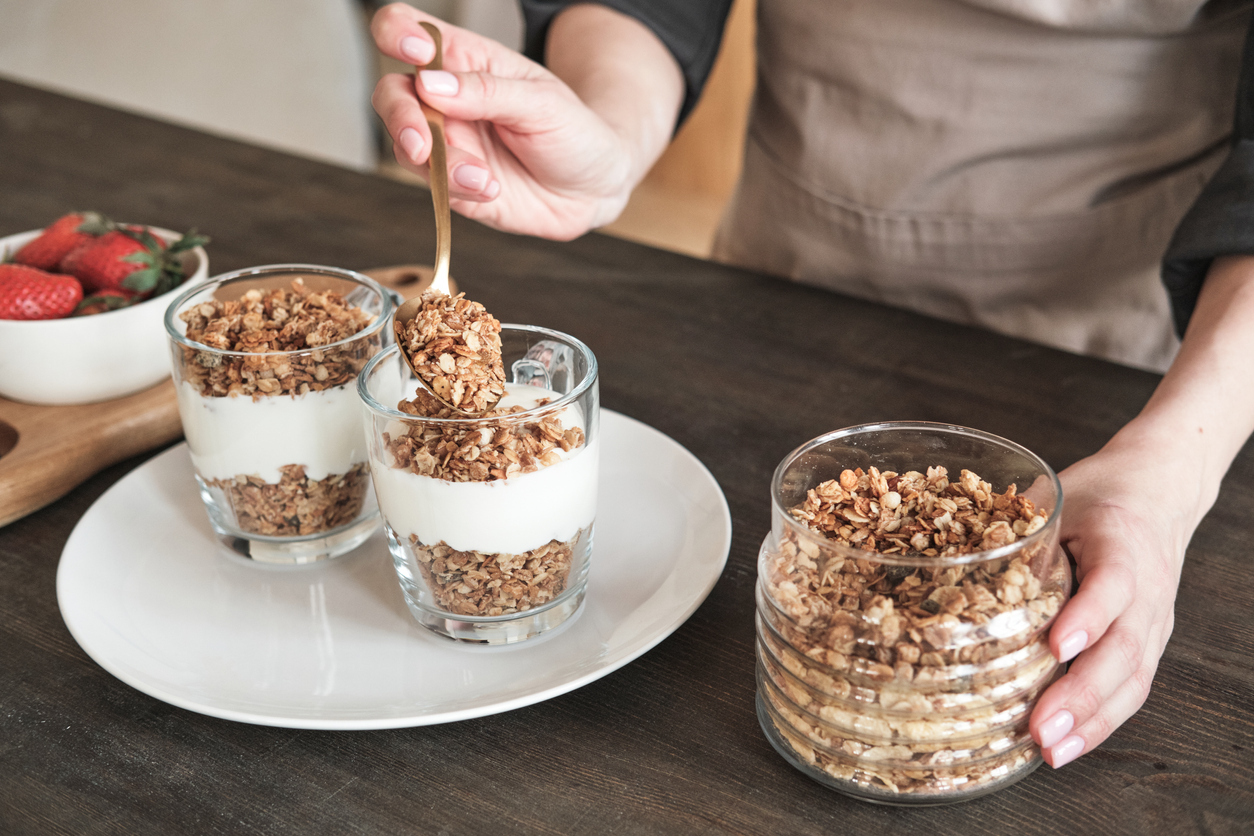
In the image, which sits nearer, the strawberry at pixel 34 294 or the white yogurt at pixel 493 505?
the white yogurt at pixel 493 505

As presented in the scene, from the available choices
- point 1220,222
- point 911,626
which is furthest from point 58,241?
point 1220,222

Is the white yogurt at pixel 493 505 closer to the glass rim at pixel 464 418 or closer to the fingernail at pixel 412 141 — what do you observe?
the glass rim at pixel 464 418

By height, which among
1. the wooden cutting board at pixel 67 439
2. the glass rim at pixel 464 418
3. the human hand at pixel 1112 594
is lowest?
the wooden cutting board at pixel 67 439

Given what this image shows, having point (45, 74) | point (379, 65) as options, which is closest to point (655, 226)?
point (379, 65)

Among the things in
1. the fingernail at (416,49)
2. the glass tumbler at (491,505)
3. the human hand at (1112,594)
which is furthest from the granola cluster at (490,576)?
the fingernail at (416,49)

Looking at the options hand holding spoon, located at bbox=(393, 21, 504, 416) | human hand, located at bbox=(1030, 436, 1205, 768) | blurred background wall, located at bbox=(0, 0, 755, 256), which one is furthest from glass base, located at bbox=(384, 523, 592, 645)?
blurred background wall, located at bbox=(0, 0, 755, 256)

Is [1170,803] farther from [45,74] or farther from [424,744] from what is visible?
[45,74]
